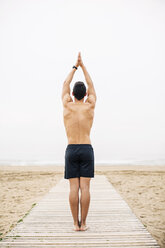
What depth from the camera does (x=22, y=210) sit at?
5746mm

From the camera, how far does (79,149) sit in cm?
294

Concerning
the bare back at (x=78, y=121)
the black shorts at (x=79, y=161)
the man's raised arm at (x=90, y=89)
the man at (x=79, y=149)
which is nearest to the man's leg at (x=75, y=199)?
the man at (x=79, y=149)

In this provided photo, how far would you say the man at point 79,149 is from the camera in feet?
9.59

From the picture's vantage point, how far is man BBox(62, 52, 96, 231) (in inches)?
115

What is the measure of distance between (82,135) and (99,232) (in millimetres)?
1354

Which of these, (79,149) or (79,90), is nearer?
(79,149)

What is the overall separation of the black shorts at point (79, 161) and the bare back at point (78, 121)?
11 centimetres

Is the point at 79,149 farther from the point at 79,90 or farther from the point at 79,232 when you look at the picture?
the point at 79,232

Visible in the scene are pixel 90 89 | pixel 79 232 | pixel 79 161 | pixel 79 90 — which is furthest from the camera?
pixel 90 89

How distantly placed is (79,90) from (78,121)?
0.48 m

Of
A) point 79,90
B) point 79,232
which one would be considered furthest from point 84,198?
point 79,90

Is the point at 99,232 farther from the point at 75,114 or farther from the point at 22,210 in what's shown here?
the point at 22,210

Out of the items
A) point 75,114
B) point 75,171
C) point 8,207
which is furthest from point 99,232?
point 8,207

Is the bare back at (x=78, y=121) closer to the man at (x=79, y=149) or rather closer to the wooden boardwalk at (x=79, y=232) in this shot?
the man at (x=79, y=149)
